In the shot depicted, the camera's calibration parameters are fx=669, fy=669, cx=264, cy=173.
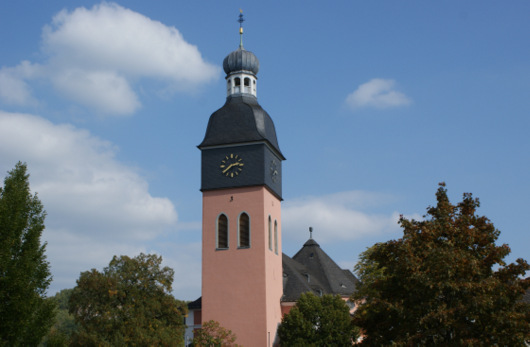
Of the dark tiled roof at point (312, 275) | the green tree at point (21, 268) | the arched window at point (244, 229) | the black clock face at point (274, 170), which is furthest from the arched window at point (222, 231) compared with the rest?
the green tree at point (21, 268)

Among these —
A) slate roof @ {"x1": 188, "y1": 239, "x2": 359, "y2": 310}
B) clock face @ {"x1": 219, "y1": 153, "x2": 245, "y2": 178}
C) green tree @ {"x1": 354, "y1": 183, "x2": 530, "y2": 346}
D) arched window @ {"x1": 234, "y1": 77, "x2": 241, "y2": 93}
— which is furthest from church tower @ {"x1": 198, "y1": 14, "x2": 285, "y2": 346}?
green tree @ {"x1": 354, "y1": 183, "x2": 530, "y2": 346}

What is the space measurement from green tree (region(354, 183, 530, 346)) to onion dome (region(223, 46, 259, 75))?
22.3 meters

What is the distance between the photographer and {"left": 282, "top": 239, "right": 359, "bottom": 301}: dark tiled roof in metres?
38.5

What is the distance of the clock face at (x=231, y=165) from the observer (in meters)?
36.6

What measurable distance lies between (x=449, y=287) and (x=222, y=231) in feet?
66.1

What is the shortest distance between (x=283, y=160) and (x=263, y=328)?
10.8 meters

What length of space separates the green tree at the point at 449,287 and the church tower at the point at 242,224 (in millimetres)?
14988

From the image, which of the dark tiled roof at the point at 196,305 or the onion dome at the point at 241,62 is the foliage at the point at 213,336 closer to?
the dark tiled roof at the point at 196,305

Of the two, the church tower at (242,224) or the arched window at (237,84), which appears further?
the arched window at (237,84)

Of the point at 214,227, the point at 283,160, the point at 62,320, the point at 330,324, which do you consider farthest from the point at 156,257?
the point at 62,320

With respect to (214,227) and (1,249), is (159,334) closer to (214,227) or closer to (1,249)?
(214,227)

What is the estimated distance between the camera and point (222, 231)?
36406mm

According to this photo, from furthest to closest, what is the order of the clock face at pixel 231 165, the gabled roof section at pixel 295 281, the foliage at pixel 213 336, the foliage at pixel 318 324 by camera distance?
the gabled roof section at pixel 295 281 → the clock face at pixel 231 165 → the foliage at pixel 318 324 → the foliage at pixel 213 336

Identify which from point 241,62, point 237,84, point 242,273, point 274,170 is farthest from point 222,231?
point 241,62
